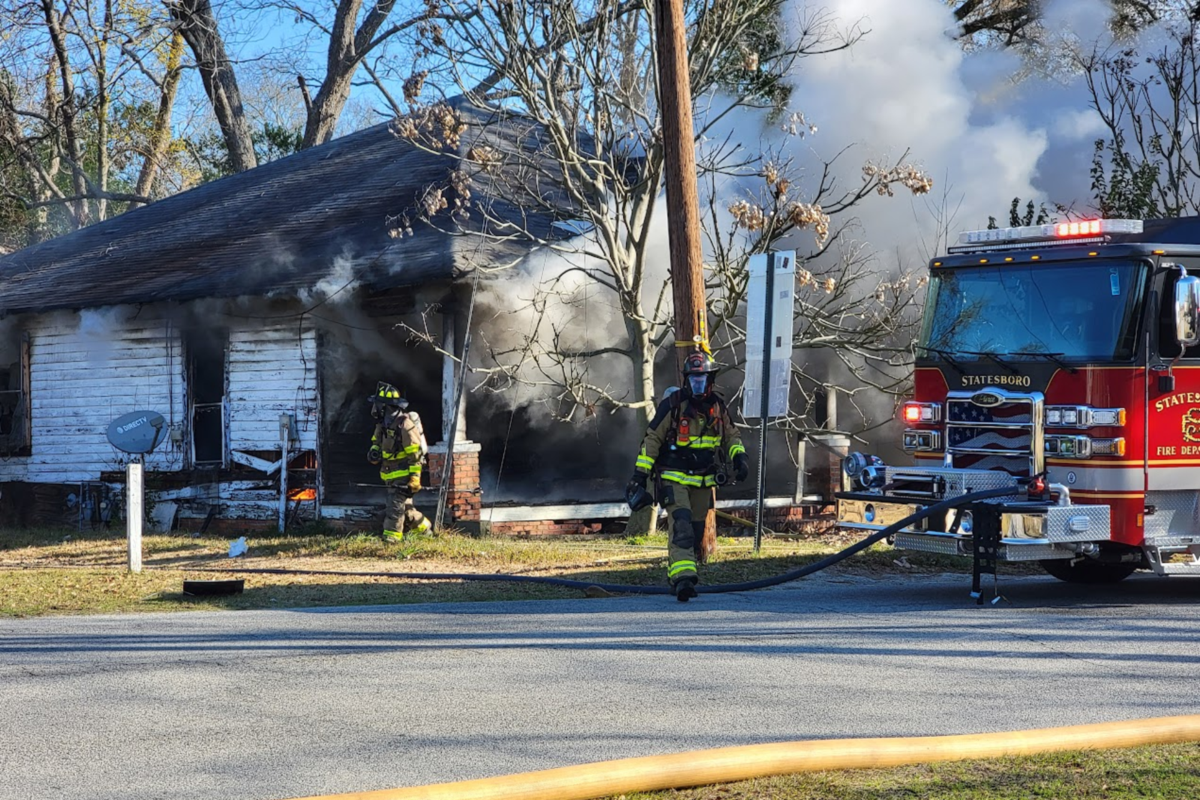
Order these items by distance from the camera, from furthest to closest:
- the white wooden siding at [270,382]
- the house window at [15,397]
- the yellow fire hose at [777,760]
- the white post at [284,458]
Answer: the house window at [15,397], the white wooden siding at [270,382], the white post at [284,458], the yellow fire hose at [777,760]

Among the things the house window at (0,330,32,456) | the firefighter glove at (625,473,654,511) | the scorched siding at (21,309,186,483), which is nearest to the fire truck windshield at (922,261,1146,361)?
the firefighter glove at (625,473,654,511)

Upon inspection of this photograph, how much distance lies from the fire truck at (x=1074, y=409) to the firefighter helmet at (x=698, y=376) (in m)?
1.19

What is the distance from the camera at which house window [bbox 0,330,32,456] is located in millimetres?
18797

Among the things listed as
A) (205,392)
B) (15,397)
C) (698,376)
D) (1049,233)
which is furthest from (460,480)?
(15,397)

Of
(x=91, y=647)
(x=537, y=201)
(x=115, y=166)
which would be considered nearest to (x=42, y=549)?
(x=537, y=201)

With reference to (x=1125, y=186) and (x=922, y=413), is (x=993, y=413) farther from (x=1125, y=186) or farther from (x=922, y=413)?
(x=1125, y=186)

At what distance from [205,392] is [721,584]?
922 cm

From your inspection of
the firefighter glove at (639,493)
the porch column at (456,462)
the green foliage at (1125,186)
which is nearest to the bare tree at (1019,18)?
the green foliage at (1125,186)

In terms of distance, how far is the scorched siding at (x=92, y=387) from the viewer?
57.0 ft

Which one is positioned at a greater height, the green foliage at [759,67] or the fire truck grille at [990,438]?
the green foliage at [759,67]

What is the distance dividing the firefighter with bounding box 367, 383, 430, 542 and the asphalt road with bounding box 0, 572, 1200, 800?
4.44 metres

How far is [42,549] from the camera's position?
48.7 ft

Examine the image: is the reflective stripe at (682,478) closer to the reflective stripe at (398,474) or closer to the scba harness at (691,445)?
the scba harness at (691,445)

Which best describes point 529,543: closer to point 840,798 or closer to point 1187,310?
point 1187,310
